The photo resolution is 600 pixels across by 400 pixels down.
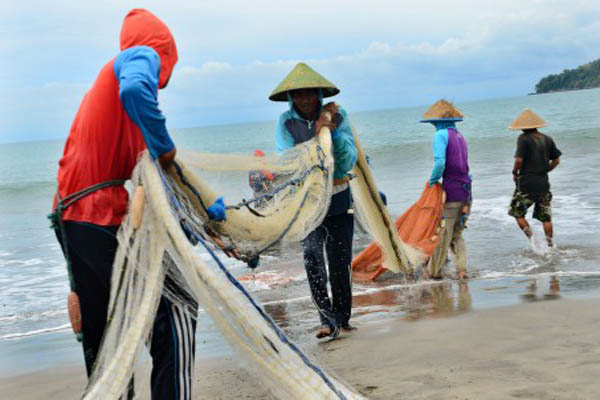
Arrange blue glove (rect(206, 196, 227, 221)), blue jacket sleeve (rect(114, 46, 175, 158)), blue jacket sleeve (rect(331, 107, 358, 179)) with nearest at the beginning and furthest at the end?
blue jacket sleeve (rect(114, 46, 175, 158))
blue glove (rect(206, 196, 227, 221))
blue jacket sleeve (rect(331, 107, 358, 179))

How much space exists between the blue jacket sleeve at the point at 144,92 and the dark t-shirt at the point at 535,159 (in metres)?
7.00

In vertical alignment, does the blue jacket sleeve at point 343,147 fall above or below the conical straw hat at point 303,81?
below

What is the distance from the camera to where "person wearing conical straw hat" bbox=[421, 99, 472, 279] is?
718 centimetres

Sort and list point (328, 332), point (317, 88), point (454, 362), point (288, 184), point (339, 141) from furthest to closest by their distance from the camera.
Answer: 1. point (328, 332)
2. point (317, 88)
3. point (339, 141)
4. point (454, 362)
5. point (288, 184)

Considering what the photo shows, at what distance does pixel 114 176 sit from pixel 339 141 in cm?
213

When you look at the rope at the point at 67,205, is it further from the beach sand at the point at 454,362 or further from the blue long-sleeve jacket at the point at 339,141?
the blue long-sleeve jacket at the point at 339,141

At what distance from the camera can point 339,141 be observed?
445cm

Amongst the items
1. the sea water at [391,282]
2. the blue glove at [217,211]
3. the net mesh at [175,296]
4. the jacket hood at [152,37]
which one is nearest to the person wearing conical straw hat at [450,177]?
the sea water at [391,282]

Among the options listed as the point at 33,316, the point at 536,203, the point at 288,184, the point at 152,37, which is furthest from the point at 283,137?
the point at 536,203

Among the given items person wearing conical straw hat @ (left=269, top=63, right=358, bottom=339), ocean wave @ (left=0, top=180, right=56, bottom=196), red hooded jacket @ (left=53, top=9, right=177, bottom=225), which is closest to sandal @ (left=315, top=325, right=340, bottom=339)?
person wearing conical straw hat @ (left=269, top=63, right=358, bottom=339)

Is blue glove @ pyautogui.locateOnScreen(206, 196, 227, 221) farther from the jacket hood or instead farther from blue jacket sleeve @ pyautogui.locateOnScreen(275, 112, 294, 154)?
blue jacket sleeve @ pyautogui.locateOnScreen(275, 112, 294, 154)

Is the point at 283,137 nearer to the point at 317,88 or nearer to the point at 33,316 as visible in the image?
the point at 317,88

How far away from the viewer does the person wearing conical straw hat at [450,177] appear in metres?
7.18

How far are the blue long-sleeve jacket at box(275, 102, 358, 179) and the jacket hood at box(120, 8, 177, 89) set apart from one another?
183 cm
